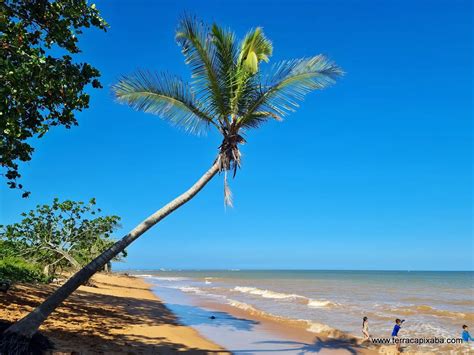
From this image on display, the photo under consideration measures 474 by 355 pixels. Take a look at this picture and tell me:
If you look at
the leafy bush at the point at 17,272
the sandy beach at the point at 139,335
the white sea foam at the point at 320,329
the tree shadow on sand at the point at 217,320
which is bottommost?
the tree shadow on sand at the point at 217,320

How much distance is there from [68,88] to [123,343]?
6.81 metres

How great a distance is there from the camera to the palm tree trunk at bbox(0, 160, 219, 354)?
6.41 m

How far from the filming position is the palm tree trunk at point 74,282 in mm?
6414

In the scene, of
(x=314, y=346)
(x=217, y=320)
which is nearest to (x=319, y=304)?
(x=217, y=320)

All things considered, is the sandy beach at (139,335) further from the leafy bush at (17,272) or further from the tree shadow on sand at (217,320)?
the leafy bush at (17,272)

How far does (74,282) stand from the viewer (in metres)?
7.29

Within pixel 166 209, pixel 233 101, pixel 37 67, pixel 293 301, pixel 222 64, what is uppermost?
pixel 222 64

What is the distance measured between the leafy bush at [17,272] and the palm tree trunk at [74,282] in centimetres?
1034

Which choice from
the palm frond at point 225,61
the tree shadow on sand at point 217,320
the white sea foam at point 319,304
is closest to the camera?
the palm frond at point 225,61

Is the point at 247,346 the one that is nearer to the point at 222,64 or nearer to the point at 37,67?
the point at 222,64

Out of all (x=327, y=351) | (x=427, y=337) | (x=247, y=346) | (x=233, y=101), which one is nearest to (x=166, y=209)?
(x=233, y=101)

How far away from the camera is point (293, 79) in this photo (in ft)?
28.6

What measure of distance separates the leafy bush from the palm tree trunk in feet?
33.9

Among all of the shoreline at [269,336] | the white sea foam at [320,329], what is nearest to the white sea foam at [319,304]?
the shoreline at [269,336]
